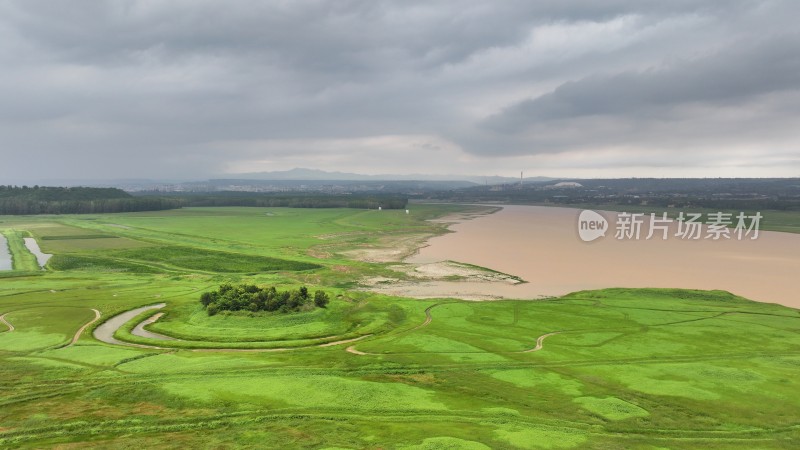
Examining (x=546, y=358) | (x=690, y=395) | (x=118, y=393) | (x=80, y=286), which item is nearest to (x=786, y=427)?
(x=690, y=395)

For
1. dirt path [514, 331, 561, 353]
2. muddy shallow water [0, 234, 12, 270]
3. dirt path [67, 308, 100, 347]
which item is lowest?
dirt path [514, 331, 561, 353]

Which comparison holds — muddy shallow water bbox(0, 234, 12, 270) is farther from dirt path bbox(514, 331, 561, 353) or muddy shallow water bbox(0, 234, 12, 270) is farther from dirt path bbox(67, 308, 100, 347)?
dirt path bbox(514, 331, 561, 353)

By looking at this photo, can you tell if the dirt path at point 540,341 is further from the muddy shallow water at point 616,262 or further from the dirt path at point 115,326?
the dirt path at point 115,326

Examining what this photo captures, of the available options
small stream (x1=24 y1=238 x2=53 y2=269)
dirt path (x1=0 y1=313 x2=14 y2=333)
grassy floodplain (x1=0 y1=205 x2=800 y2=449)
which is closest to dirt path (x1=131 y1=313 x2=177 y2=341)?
grassy floodplain (x1=0 y1=205 x2=800 y2=449)

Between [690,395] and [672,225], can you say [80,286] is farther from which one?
[672,225]

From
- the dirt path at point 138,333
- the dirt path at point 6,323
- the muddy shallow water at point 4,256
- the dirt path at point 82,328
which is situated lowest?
the dirt path at point 138,333

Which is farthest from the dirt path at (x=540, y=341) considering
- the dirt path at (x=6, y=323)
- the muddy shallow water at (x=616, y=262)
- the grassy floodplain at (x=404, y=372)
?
the dirt path at (x=6, y=323)
